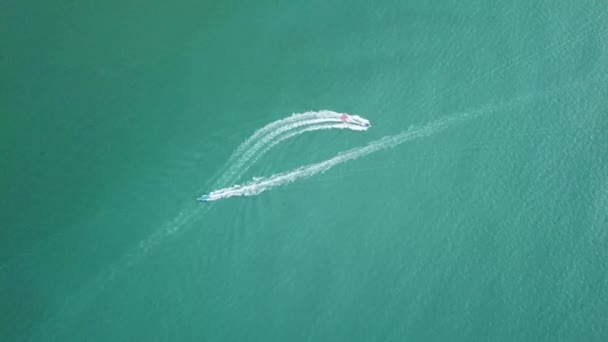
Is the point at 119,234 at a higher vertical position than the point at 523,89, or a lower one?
lower

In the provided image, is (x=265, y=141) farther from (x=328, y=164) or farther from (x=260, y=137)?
(x=328, y=164)

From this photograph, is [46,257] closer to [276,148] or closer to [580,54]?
[276,148]

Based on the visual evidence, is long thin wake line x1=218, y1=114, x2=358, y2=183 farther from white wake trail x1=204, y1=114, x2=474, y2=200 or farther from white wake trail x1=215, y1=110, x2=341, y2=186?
white wake trail x1=204, y1=114, x2=474, y2=200

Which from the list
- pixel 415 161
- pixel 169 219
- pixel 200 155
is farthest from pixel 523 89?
pixel 169 219

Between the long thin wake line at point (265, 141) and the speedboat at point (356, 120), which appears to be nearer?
the long thin wake line at point (265, 141)

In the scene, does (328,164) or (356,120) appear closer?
(328,164)

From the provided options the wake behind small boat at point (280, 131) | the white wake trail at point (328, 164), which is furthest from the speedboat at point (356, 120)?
the white wake trail at point (328, 164)

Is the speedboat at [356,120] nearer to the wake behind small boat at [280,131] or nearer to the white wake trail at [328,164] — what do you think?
the wake behind small boat at [280,131]

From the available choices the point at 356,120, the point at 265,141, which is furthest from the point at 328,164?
the point at 265,141
